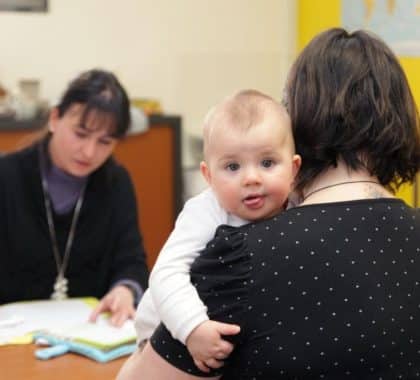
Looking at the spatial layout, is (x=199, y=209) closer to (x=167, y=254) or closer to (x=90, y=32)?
(x=167, y=254)

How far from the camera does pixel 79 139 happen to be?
2.39 meters

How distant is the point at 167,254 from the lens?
1265mm

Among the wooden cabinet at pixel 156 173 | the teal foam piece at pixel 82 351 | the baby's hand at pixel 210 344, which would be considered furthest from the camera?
the wooden cabinet at pixel 156 173

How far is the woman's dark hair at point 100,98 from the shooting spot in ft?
7.82

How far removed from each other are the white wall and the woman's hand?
2.10 metres

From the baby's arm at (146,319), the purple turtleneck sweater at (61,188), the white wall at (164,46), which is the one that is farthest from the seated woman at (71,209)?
the white wall at (164,46)

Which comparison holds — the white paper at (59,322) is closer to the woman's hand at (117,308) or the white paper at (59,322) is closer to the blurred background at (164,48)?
the woman's hand at (117,308)

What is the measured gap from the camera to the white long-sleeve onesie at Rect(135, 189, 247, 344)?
1187mm

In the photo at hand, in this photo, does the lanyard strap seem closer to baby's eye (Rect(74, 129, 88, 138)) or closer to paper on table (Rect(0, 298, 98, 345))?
baby's eye (Rect(74, 129, 88, 138))

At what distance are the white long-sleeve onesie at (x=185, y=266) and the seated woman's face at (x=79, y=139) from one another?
1137 millimetres

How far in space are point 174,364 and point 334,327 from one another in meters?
0.26

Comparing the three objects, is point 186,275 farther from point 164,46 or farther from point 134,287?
point 164,46

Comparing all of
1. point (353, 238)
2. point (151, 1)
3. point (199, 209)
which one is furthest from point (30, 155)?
point (151, 1)

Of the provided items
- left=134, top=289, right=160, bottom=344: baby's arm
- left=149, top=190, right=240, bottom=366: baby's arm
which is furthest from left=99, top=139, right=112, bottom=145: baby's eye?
left=149, top=190, right=240, bottom=366: baby's arm
